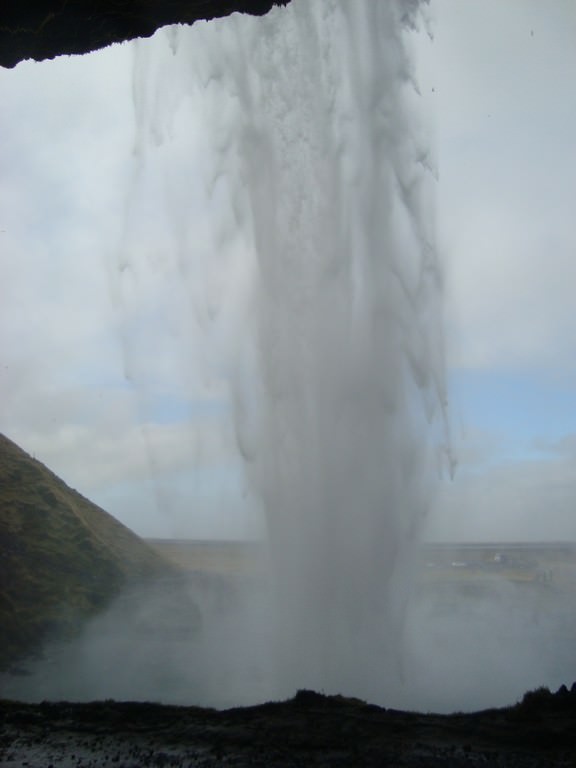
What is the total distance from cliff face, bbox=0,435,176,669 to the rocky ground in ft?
44.6

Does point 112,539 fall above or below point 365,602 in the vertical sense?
above

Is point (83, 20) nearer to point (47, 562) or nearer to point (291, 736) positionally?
point (291, 736)

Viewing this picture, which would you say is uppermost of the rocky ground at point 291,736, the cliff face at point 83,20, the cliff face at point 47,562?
the cliff face at point 83,20

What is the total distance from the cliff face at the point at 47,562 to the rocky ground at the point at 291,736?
1359cm

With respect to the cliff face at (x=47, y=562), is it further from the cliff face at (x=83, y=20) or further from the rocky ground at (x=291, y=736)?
the cliff face at (x=83, y=20)

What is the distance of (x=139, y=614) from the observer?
3491 cm

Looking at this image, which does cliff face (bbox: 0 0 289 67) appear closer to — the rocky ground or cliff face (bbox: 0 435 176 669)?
the rocky ground

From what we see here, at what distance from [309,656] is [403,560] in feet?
15.6

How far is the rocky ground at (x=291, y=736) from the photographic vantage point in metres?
12.1

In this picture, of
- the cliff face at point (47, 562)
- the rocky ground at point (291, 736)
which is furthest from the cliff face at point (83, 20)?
the cliff face at point (47, 562)

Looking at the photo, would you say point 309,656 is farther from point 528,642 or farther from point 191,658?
point 528,642

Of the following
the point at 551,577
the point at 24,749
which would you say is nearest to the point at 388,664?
the point at 24,749

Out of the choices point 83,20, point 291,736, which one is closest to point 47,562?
point 291,736

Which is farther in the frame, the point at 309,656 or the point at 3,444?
the point at 3,444
